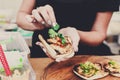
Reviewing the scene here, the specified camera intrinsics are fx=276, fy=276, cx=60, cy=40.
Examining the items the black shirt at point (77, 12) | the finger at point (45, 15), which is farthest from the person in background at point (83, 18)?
the finger at point (45, 15)

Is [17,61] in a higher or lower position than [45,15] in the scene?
lower

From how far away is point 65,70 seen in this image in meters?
1.38

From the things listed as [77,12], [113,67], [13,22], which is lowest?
[113,67]

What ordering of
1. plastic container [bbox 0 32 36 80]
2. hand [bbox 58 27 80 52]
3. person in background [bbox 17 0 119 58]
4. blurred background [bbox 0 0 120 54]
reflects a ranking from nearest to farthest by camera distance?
1. plastic container [bbox 0 32 36 80]
2. hand [bbox 58 27 80 52]
3. person in background [bbox 17 0 119 58]
4. blurred background [bbox 0 0 120 54]

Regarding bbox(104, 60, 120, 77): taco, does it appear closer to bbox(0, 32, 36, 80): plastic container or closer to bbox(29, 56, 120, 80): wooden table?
bbox(29, 56, 120, 80): wooden table

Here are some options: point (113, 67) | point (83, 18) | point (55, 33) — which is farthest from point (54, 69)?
point (83, 18)

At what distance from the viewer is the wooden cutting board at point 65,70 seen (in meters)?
1.31

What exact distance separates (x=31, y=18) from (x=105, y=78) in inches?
19.0

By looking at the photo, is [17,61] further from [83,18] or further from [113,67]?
[83,18]

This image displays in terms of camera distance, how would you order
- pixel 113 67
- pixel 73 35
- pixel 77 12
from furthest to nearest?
→ pixel 77 12, pixel 73 35, pixel 113 67

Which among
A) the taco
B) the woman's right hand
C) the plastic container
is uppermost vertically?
the woman's right hand

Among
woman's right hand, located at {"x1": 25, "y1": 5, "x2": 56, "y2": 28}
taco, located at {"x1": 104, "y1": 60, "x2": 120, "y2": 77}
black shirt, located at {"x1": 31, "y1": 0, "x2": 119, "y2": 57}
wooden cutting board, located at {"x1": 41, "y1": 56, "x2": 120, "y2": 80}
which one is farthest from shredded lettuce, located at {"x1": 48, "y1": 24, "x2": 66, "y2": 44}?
black shirt, located at {"x1": 31, "y1": 0, "x2": 119, "y2": 57}

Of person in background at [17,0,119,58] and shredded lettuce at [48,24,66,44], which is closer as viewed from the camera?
shredded lettuce at [48,24,66,44]

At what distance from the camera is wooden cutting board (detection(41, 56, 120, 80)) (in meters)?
1.31
